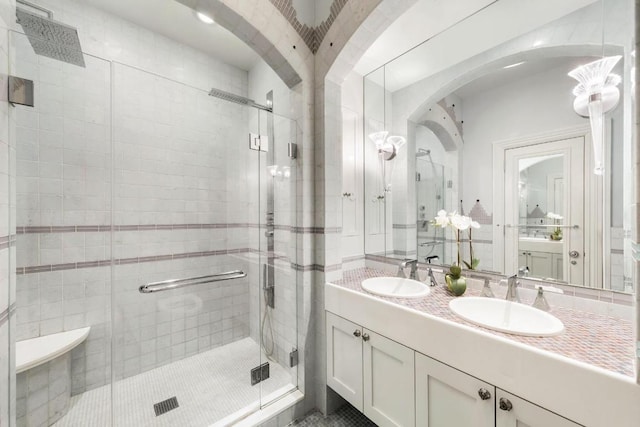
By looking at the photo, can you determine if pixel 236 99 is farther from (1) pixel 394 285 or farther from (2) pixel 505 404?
(2) pixel 505 404

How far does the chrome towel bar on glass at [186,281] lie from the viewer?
186 cm

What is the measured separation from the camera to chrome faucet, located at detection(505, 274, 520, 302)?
4.21ft

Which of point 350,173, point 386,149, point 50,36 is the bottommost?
point 350,173

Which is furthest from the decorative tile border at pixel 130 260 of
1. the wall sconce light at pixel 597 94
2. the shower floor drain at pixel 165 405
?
the wall sconce light at pixel 597 94

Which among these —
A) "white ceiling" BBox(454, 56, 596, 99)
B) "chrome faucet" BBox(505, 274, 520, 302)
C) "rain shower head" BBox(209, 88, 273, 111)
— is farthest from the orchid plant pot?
"rain shower head" BBox(209, 88, 273, 111)

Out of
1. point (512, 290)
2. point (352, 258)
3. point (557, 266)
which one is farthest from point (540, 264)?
point (352, 258)

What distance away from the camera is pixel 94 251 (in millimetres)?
1758

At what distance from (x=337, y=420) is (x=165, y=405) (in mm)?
1162

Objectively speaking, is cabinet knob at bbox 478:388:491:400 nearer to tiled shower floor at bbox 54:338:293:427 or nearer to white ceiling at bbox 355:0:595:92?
tiled shower floor at bbox 54:338:293:427

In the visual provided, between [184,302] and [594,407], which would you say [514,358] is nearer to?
[594,407]

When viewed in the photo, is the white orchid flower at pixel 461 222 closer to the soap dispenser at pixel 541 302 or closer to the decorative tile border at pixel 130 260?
the soap dispenser at pixel 541 302

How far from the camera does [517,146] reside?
57.2 inches

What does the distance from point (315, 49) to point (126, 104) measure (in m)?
1.39

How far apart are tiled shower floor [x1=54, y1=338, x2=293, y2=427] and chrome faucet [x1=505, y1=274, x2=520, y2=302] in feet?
5.02
